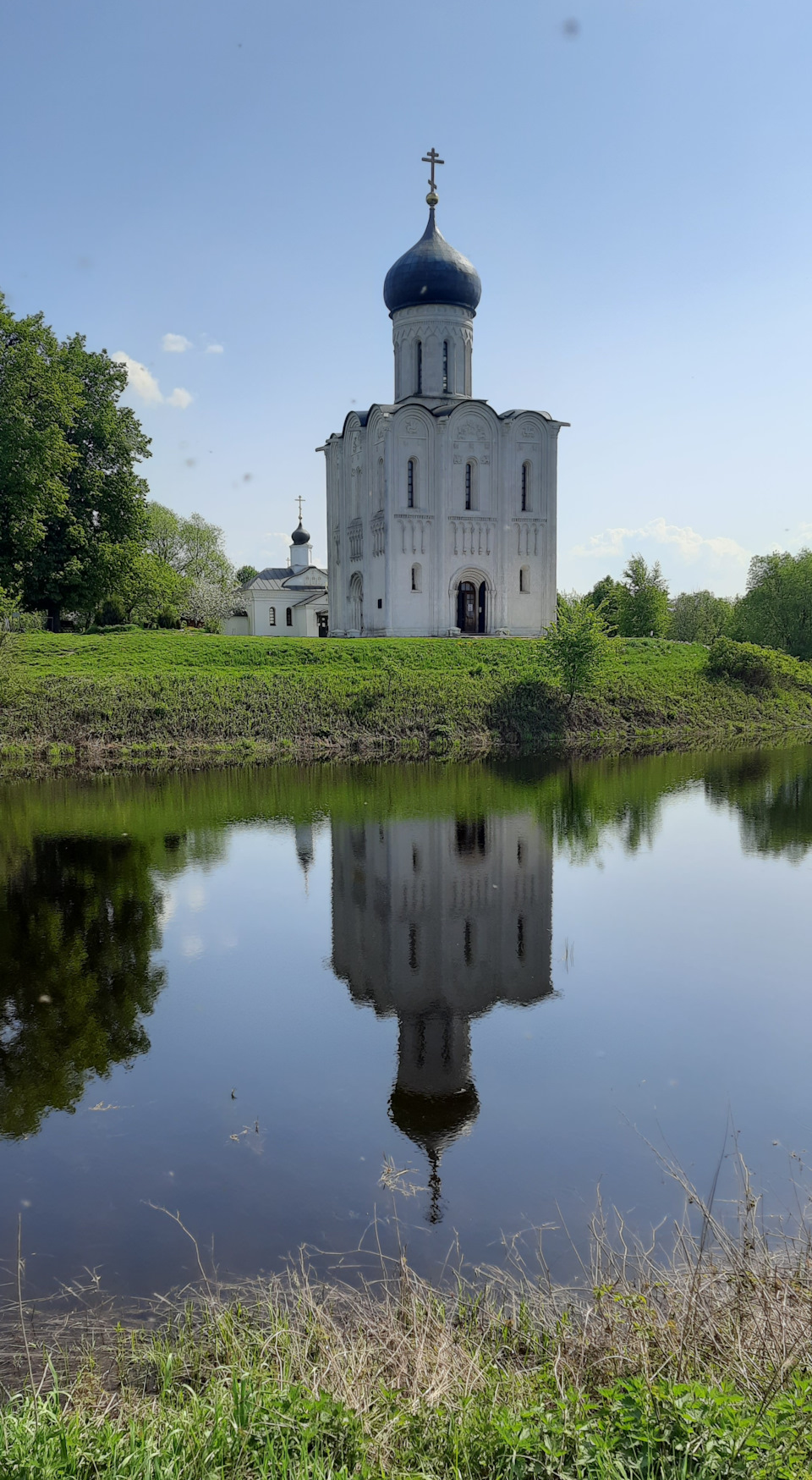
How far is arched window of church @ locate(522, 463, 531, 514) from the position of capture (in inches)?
1467

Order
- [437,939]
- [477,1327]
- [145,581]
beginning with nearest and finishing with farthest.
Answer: [477,1327] < [437,939] < [145,581]

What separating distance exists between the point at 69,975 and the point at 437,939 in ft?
10.9

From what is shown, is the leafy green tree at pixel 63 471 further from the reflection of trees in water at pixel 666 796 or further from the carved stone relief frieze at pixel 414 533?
the reflection of trees in water at pixel 666 796

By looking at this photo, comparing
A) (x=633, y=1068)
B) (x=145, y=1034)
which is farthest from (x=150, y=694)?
(x=633, y=1068)

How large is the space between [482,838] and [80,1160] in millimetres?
9238

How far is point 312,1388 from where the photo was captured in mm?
3369

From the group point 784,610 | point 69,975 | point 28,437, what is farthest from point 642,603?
point 69,975

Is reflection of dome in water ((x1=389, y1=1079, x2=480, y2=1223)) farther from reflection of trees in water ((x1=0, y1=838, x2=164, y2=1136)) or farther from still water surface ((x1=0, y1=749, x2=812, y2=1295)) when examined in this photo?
reflection of trees in water ((x1=0, y1=838, x2=164, y2=1136))

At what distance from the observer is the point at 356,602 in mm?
39906

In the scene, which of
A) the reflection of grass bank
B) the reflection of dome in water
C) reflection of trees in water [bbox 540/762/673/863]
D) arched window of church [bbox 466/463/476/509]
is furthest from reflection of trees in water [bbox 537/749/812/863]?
arched window of church [bbox 466/463/476/509]

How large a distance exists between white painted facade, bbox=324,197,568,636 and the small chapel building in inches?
1.7

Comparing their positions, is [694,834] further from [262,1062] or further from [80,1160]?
[80,1160]

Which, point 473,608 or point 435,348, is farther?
point 473,608

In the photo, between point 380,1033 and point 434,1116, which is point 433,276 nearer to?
point 380,1033
